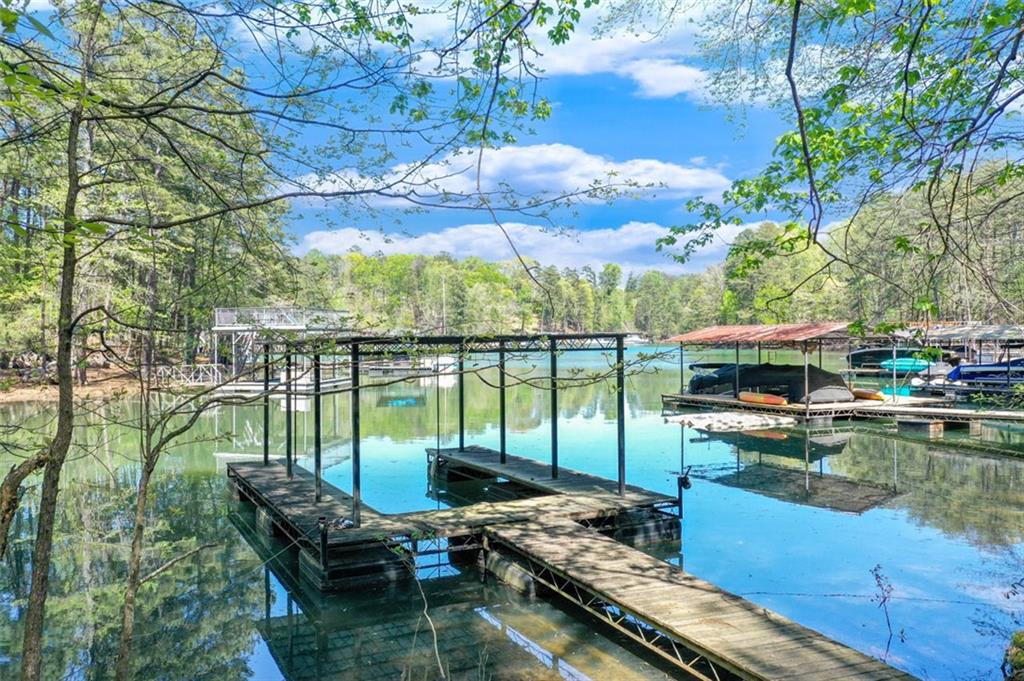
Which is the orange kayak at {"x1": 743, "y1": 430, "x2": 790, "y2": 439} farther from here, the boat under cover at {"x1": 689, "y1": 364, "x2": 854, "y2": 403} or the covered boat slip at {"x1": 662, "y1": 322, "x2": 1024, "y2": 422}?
the boat under cover at {"x1": 689, "y1": 364, "x2": 854, "y2": 403}

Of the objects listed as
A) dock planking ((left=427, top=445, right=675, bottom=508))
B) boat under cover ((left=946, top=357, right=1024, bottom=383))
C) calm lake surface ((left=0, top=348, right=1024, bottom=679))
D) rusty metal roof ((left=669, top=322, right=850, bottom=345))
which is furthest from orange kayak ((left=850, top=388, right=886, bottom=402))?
dock planking ((left=427, top=445, right=675, bottom=508))

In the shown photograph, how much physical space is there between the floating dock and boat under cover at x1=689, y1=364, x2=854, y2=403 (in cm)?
1548

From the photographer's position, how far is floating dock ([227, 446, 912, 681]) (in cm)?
604

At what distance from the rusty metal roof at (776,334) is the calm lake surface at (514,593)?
5567 millimetres

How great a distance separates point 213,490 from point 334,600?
317 inches

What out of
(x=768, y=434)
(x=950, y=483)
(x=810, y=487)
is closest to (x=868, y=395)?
(x=768, y=434)

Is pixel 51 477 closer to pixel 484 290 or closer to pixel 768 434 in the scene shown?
pixel 768 434

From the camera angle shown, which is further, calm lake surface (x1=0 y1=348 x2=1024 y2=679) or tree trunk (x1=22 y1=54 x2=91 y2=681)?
A: calm lake surface (x1=0 y1=348 x2=1024 y2=679)

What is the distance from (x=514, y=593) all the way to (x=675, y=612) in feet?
9.21

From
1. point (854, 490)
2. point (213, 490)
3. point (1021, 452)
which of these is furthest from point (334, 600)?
point (1021, 452)

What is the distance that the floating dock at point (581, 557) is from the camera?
6043 millimetres

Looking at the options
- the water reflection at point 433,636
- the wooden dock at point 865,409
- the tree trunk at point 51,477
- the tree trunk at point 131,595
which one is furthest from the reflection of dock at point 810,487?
the tree trunk at point 51,477

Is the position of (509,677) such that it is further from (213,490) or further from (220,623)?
(213,490)

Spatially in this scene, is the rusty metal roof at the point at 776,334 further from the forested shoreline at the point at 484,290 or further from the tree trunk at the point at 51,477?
the tree trunk at the point at 51,477
